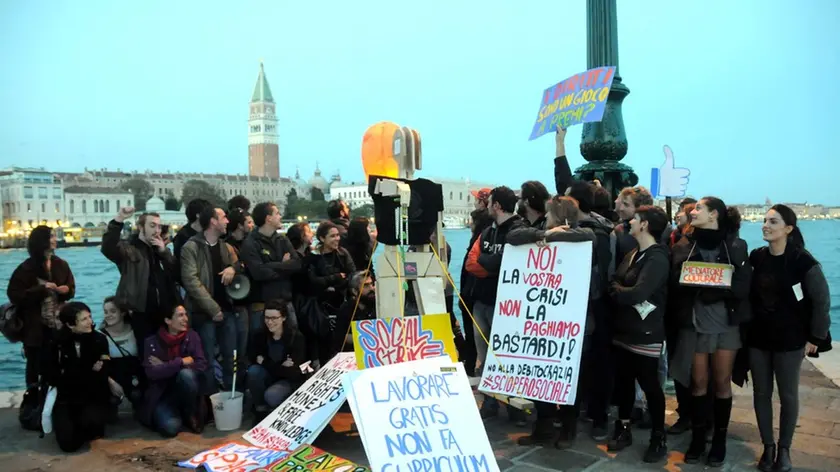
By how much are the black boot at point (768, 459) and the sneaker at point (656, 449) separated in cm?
61

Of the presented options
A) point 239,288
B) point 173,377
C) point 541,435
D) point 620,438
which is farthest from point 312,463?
point 239,288

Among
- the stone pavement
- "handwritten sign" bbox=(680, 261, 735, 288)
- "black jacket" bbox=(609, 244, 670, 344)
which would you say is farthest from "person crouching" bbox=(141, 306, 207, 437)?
"handwritten sign" bbox=(680, 261, 735, 288)

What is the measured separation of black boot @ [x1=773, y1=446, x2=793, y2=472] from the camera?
444 centimetres

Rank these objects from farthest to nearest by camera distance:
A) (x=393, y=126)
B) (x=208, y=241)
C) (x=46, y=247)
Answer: (x=208, y=241) < (x=46, y=247) < (x=393, y=126)

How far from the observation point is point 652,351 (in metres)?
4.69

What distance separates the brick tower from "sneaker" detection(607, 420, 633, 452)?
18335 centimetres

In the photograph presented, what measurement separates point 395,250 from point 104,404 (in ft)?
9.20

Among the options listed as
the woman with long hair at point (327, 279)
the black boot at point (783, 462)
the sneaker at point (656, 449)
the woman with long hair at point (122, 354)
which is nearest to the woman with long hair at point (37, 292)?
the woman with long hair at point (122, 354)

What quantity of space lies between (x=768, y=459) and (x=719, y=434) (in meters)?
0.32

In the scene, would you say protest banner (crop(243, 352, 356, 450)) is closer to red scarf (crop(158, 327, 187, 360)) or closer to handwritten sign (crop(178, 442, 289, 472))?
handwritten sign (crop(178, 442, 289, 472))

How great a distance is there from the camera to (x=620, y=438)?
494cm

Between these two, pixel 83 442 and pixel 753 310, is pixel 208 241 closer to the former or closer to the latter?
pixel 83 442

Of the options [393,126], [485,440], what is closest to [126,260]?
[393,126]

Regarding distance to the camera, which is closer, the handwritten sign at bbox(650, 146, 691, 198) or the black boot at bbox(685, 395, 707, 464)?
the black boot at bbox(685, 395, 707, 464)
